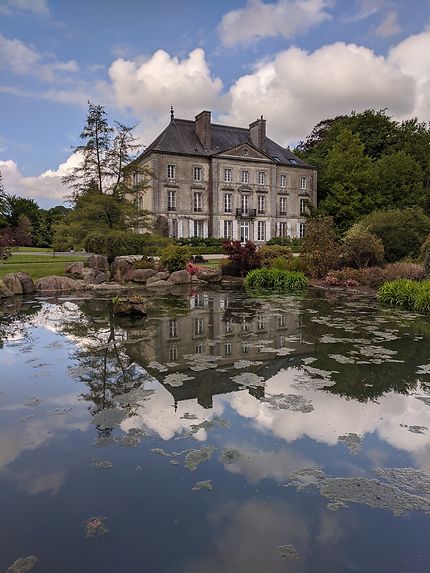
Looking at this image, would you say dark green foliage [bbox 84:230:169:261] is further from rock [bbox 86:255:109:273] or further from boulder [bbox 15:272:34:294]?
boulder [bbox 15:272:34:294]

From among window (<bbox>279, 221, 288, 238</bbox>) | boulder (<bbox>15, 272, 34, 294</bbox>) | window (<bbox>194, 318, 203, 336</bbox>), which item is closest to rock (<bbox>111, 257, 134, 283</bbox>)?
boulder (<bbox>15, 272, 34, 294</bbox>)

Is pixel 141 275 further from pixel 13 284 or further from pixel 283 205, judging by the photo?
pixel 283 205

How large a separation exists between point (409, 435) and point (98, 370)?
440 centimetres

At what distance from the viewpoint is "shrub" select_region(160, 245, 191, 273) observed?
69.3ft

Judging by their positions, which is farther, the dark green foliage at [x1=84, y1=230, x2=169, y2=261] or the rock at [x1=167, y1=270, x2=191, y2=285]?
the dark green foliage at [x1=84, y1=230, x2=169, y2=261]

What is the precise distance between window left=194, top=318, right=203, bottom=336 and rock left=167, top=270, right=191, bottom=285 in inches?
358

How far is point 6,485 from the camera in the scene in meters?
3.61

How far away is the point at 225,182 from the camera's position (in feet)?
135

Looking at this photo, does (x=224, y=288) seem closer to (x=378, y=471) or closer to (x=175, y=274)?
(x=175, y=274)

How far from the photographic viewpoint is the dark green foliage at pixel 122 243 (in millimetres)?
22008

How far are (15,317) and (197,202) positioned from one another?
30.8 meters

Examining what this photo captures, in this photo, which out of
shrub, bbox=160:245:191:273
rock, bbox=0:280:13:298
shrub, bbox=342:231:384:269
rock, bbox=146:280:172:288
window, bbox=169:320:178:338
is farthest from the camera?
shrub, bbox=160:245:191:273

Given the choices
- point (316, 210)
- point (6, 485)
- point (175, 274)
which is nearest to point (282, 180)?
point (316, 210)

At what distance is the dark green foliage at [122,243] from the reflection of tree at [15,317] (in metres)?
7.26
